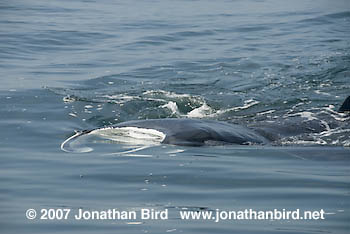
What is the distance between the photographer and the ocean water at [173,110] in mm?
5277

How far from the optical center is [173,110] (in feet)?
31.0

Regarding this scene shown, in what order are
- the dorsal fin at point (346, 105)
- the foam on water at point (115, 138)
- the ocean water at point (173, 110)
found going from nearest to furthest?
the ocean water at point (173, 110) < the foam on water at point (115, 138) < the dorsal fin at point (346, 105)

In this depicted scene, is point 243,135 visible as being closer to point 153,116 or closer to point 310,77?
point 153,116

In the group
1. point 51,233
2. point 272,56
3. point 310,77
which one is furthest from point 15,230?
point 272,56

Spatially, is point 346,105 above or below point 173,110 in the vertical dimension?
above

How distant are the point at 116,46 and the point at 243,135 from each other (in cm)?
854

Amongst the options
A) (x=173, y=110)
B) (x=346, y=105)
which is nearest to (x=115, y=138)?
(x=173, y=110)

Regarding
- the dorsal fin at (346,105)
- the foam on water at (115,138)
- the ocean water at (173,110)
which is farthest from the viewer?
the dorsal fin at (346,105)

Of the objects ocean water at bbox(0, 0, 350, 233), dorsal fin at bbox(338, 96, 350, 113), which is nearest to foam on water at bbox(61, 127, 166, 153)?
ocean water at bbox(0, 0, 350, 233)

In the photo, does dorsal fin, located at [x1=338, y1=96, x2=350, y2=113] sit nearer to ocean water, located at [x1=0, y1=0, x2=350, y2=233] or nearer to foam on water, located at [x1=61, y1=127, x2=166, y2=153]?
ocean water, located at [x1=0, y1=0, x2=350, y2=233]

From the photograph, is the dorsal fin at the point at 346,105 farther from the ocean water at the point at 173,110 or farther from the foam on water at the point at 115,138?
the foam on water at the point at 115,138

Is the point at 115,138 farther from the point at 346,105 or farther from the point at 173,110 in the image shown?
the point at 346,105

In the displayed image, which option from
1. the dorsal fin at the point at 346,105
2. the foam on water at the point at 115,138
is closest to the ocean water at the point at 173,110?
the foam on water at the point at 115,138

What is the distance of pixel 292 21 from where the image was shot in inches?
742
